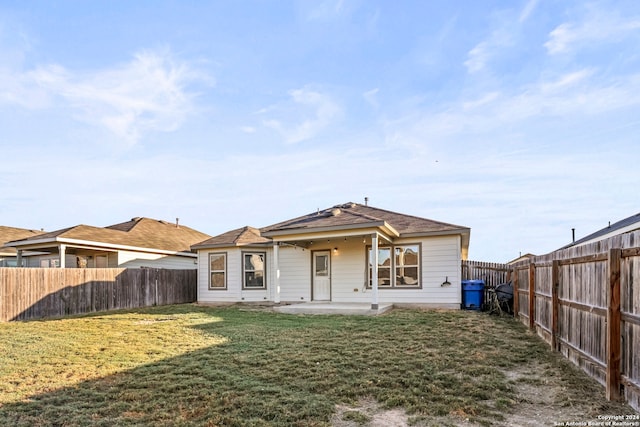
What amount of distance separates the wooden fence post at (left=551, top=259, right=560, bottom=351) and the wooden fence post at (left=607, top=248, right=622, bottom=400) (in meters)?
2.37

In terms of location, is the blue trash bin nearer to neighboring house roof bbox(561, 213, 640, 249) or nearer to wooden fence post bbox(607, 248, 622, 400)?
neighboring house roof bbox(561, 213, 640, 249)

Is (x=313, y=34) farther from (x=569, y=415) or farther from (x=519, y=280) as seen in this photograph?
(x=569, y=415)

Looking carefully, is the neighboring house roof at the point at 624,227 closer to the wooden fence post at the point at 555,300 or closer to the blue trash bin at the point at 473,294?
the blue trash bin at the point at 473,294

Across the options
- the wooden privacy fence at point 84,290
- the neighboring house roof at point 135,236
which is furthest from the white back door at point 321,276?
the neighboring house roof at point 135,236

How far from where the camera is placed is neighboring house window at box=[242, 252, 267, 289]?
54.1ft

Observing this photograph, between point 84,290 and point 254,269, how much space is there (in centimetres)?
595

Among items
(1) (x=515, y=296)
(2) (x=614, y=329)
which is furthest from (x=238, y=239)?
(2) (x=614, y=329)

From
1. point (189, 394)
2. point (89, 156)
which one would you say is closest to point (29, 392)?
point (189, 394)

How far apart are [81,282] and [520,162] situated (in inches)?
649

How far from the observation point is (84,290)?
47.9 ft

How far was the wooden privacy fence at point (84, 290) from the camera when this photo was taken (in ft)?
42.1

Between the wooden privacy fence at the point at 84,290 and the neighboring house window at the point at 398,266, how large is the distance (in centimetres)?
855

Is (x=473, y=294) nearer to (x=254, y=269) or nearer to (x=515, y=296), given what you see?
(x=515, y=296)

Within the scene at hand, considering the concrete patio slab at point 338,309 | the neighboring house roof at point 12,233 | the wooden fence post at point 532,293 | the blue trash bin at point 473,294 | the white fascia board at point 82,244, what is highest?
the neighboring house roof at point 12,233
